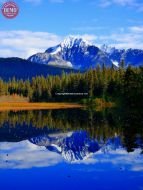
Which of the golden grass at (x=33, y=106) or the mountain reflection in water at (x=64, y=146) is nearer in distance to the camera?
the mountain reflection in water at (x=64, y=146)

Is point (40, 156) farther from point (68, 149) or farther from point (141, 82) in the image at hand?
point (141, 82)

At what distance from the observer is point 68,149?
39.4 meters

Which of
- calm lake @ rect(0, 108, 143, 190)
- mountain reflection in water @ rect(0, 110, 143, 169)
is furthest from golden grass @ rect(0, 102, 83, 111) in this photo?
calm lake @ rect(0, 108, 143, 190)

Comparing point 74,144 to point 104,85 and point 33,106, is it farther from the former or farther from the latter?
point 104,85

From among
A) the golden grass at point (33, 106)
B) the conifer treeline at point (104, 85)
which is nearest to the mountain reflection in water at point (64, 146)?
the conifer treeline at point (104, 85)

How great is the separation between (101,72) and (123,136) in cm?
11789

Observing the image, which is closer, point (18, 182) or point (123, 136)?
point (18, 182)

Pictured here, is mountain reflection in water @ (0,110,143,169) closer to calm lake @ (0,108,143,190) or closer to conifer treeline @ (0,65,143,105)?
calm lake @ (0,108,143,190)

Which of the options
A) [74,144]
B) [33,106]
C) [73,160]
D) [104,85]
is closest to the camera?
[73,160]

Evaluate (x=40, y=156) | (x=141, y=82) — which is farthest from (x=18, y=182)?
(x=141, y=82)

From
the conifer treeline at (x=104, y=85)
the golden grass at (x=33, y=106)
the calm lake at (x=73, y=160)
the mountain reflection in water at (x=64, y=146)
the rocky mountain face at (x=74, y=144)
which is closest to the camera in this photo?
the calm lake at (x=73, y=160)

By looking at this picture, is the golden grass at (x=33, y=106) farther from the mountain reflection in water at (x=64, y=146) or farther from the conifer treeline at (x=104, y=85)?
the mountain reflection in water at (x=64, y=146)

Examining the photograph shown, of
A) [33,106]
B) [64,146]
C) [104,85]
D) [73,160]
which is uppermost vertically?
[104,85]

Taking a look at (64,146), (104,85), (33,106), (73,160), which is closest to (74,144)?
(64,146)
